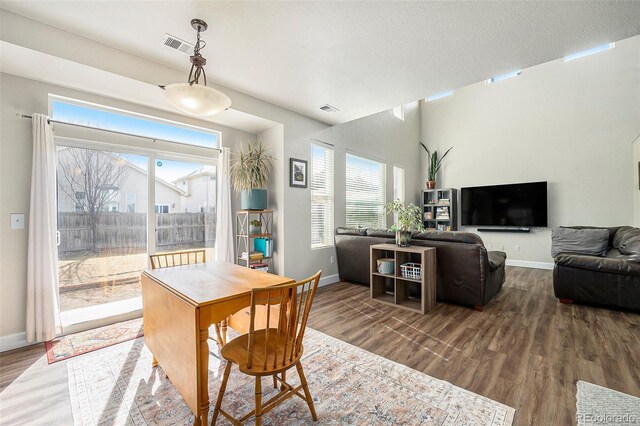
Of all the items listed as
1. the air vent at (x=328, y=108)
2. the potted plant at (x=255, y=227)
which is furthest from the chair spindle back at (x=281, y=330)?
the air vent at (x=328, y=108)

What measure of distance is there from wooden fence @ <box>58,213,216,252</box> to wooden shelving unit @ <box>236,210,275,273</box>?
0.37 m

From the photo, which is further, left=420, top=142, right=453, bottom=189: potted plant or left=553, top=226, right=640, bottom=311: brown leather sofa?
left=420, top=142, right=453, bottom=189: potted plant

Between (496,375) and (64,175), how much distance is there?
14.1 feet

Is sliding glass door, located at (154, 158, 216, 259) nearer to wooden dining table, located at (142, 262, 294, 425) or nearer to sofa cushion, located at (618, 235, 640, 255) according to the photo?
wooden dining table, located at (142, 262, 294, 425)

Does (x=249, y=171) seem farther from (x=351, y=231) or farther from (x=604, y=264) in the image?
(x=604, y=264)

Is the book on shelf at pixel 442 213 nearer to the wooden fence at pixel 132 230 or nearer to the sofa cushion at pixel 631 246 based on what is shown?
the sofa cushion at pixel 631 246

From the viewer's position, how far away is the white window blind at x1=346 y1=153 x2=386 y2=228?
5.30 meters

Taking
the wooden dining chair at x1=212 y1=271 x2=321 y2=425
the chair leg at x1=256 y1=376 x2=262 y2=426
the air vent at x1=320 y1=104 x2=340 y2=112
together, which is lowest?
the chair leg at x1=256 y1=376 x2=262 y2=426

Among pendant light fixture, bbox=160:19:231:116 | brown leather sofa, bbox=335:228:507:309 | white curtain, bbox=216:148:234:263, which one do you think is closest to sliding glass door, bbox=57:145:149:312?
white curtain, bbox=216:148:234:263

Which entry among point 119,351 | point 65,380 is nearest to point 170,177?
point 119,351

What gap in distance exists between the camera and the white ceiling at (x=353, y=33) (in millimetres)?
2031

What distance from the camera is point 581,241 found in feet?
15.7

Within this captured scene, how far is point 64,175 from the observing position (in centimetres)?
282

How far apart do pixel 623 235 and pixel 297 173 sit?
5066mm
